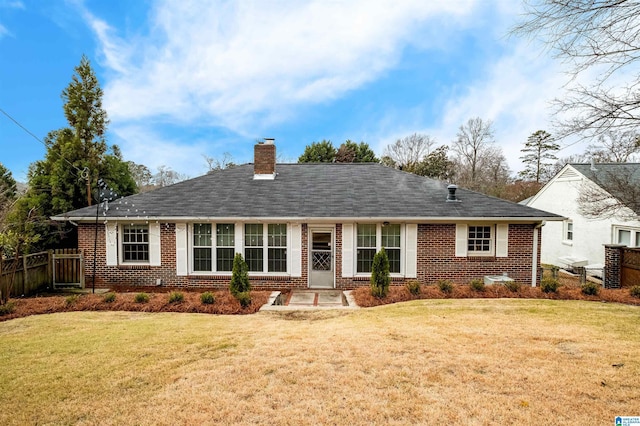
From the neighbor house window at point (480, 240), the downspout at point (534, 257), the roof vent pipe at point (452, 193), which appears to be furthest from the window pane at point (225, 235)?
the downspout at point (534, 257)

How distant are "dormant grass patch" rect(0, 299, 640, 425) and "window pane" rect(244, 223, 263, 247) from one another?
424 cm

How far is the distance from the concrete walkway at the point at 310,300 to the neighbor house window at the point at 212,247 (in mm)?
2483

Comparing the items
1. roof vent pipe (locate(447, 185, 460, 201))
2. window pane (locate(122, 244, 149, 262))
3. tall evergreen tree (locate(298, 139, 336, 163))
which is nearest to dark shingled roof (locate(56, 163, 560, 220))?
roof vent pipe (locate(447, 185, 460, 201))

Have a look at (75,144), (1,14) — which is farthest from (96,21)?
(75,144)

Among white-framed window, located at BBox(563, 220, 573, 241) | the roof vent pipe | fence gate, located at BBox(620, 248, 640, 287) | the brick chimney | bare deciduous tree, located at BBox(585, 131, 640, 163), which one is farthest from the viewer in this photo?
white-framed window, located at BBox(563, 220, 573, 241)

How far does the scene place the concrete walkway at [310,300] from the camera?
8.46 meters

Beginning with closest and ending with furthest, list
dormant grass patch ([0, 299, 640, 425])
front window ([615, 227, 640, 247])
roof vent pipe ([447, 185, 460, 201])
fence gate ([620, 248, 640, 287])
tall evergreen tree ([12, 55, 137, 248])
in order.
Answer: dormant grass patch ([0, 299, 640, 425]) → fence gate ([620, 248, 640, 287]) → roof vent pipe ([447, 185, 460, 201]) → front window ([615, 227, 640, 247]) → tall evergreen tree ([12, 55, 137, 248])

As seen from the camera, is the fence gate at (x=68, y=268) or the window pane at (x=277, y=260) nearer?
the fence gate at (x=68, y=268)

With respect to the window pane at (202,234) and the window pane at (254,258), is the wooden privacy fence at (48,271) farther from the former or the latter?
the window pane at (254,258)

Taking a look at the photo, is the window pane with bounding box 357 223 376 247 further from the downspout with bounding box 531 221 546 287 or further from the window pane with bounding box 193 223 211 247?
the downspout with bounding box 531 221 546 287

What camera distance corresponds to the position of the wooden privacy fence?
9.74m

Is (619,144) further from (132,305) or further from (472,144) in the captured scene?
(472,144)

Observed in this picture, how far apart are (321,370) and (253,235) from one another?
7.34 m

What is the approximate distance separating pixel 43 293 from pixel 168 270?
371 centimetres
